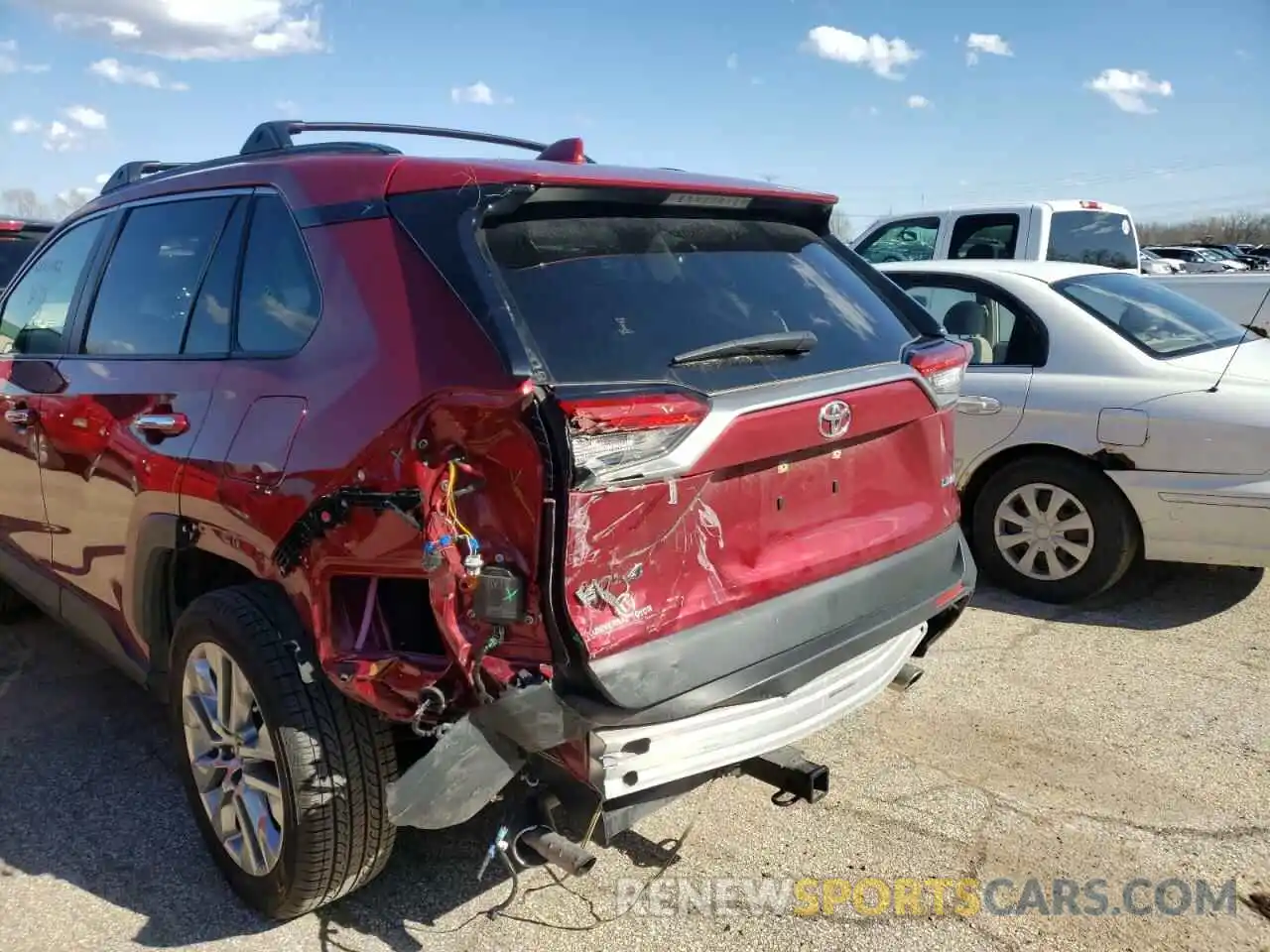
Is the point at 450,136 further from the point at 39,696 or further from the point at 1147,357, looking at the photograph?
the point at 1147,357

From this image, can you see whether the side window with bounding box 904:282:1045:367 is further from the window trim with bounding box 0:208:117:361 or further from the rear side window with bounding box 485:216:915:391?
the window trim with bounding box 0:208:117:361

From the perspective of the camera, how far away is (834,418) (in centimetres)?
258

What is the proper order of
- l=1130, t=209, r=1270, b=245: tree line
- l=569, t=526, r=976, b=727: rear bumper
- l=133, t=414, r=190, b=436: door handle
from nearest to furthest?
l=569, t=526, r=976, b=727: rear bumper < l=133, t=414, r=190, b=436: door handle < l=1130, t=209, r=1270, b=245: tree line

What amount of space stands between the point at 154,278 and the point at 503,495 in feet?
6.14

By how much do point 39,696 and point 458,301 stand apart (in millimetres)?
3106

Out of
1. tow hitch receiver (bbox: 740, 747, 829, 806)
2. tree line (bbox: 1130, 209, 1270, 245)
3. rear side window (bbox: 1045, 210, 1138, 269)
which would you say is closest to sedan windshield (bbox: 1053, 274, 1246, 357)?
tow hitch receiver (bbox: 740, 747, 829, 806)

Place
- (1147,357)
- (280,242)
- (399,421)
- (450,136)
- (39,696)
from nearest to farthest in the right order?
1. (399,421)
2. (280,242)
3. (450,136)
4. (39,696)
5. (1147,357)

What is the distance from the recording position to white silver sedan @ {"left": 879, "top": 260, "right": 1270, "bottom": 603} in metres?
4.48

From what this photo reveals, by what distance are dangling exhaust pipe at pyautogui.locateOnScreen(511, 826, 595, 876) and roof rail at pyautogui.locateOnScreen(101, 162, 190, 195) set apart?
282 cm

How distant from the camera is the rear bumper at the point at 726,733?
218 cm

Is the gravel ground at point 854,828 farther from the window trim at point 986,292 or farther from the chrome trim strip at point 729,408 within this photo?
the window trim at point 986,292

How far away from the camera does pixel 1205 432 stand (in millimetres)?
4477

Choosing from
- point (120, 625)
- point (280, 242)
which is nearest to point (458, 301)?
point (280, 242)

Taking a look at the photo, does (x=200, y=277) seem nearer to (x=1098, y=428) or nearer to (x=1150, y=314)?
(x=1098, y=428)
